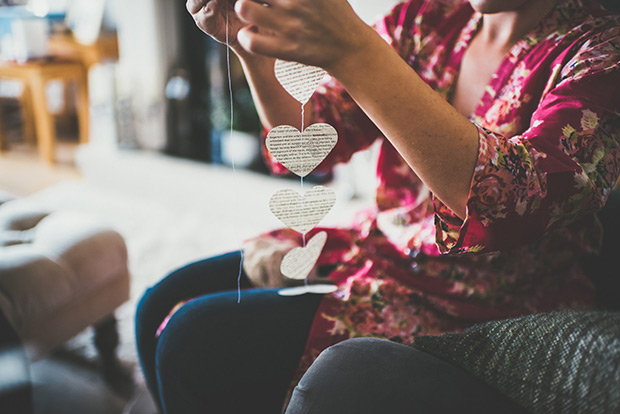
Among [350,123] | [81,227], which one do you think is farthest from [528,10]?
[81,227]

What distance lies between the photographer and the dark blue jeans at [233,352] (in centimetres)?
66

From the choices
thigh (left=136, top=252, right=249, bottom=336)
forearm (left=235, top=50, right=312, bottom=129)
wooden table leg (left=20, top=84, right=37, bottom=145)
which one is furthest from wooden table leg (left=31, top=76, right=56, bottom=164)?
forearm (left=235, top=50, right=312, bottom=129)

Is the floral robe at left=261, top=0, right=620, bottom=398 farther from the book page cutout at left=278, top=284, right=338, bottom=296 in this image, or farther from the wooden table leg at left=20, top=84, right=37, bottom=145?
the wooden table leg at left=20, top=84, right=37, bottom=145

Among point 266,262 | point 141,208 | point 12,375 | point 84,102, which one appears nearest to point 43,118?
point 84,102

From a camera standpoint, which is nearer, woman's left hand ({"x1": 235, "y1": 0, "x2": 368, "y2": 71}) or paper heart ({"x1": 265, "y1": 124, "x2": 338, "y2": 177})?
woman's left hand ({"x1": 235, "y1": 0, "x2": 368, "y2": 71})

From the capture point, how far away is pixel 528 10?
688 mm

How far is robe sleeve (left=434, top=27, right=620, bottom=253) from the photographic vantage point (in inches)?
19.9

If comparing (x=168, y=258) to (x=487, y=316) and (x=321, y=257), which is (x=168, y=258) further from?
(x=487, y=316)

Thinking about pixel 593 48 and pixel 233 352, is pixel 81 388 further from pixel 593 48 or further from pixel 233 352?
pixel 593 48

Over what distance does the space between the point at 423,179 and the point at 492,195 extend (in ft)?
0.23

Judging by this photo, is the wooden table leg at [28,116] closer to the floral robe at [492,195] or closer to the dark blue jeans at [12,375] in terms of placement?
the dark blue jeans at [12,375]

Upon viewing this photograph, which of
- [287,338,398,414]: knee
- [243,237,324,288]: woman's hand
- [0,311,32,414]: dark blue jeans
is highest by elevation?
[287,338,398,414]: knee

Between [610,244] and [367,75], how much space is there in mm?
529

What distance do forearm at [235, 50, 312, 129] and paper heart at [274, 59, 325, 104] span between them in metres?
0.12
